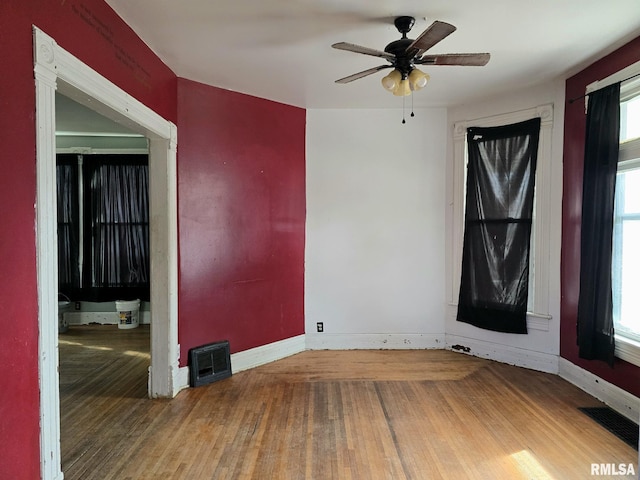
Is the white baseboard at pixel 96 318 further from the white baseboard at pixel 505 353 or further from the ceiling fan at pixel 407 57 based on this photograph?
the ceiling fan at pixel 407 57

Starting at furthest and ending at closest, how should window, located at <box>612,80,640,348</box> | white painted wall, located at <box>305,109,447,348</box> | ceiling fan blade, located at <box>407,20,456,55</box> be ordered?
1. white painted wall, located at <box>305,109,447,348</box>
2. window, located at <box>612,80,640,348</box>
3. ceiling fan blade, located at <box>407,20,456,55</box>

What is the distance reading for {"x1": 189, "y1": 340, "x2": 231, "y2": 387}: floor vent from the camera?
3416 millimetres

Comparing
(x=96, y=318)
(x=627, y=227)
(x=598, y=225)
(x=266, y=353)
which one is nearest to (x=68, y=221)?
(x=96, y=318)

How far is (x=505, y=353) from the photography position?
4.02 metres

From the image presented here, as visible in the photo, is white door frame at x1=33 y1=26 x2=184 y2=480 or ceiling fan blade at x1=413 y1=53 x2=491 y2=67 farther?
ceiling fan blade at x1=413 y1=53 x2=491 y2=67

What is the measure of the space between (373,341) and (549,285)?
1966 mm

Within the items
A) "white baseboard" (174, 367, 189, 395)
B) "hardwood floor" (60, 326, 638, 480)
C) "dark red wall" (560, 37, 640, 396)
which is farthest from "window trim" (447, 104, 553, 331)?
"white baseboard" (174, 367, 189, 395)

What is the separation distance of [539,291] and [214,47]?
373 cm

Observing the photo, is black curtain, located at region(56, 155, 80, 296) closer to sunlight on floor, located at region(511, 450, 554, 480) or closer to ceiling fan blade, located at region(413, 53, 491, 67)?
ceiling fan blade, located at region(413, 53, 491, 67)

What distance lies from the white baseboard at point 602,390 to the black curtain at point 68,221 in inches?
251

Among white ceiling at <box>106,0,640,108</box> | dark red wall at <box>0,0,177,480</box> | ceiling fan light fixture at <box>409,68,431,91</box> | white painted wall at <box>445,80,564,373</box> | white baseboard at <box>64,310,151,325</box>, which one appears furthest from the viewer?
white baseboard at <box>64,310,151,325</box>

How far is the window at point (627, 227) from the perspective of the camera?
2885 mm

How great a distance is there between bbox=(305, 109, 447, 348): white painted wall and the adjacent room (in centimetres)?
3

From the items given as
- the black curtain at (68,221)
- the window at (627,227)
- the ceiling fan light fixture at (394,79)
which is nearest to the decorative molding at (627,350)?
the window at (627,227)
